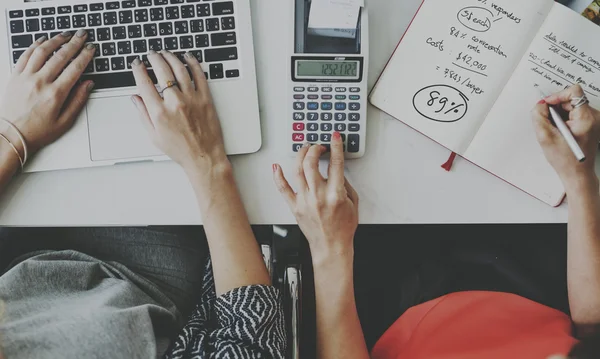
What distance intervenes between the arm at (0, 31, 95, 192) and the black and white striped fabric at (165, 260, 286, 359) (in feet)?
1.12

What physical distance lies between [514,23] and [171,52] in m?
0.49

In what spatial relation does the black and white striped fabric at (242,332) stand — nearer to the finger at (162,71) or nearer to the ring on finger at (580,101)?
the finger at (162,71)

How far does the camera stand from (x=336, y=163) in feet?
2.30

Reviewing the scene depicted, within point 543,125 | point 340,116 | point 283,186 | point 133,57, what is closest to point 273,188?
point 283,186

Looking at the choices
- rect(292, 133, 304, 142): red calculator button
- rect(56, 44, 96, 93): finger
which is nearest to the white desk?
rect(292, 133, 304, 142): red calculator button

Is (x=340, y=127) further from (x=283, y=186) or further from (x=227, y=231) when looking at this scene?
(x=227, y=231)

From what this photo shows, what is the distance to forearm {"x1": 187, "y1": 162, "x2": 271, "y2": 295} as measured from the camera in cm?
72

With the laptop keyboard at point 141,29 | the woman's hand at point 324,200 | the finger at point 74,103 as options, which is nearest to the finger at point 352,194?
the woman's hand at point 324,200

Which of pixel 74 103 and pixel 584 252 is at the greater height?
Result: pixel 74 103

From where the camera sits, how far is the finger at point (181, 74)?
72cm

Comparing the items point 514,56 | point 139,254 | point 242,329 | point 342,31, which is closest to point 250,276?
point 242,329

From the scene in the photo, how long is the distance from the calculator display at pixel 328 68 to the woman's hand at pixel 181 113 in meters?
0.14

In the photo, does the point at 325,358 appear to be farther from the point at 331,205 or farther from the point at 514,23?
the point at 514,23

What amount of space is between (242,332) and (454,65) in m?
0.48
